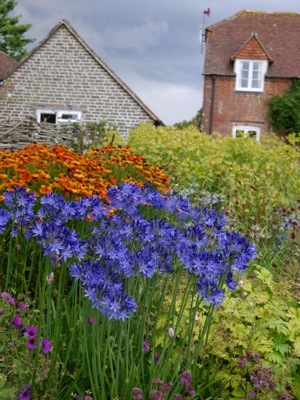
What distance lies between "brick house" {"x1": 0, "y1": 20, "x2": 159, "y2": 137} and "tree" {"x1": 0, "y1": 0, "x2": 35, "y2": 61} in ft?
51.9

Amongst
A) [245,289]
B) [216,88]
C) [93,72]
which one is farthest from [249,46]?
[245,289]

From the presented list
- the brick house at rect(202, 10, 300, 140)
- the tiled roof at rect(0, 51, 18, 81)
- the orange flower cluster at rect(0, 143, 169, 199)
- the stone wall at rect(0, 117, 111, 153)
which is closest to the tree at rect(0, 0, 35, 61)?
the tiled roof at rect(0, 51, 18, 81)

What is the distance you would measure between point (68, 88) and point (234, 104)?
7.11 metres

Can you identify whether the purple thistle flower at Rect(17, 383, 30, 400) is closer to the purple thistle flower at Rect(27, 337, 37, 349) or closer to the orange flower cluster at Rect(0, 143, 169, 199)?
the purple thistle flower at Rect(27, 337, 37, 349)

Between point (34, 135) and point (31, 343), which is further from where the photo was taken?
point (34, 135)

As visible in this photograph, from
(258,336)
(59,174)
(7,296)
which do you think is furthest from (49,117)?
(258,336)

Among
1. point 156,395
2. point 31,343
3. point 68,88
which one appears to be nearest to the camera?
point 156,395

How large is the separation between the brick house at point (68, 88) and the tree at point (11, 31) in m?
15.8

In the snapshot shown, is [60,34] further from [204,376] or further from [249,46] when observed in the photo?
[204,376]

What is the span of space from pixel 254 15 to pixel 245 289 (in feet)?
88.4

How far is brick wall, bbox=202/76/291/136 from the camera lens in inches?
1062

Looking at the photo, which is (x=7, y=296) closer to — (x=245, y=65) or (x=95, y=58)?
(x=95, y=58)

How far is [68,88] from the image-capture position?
23.7m

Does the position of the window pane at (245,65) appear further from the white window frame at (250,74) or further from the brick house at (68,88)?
the brick house at (68,88)
